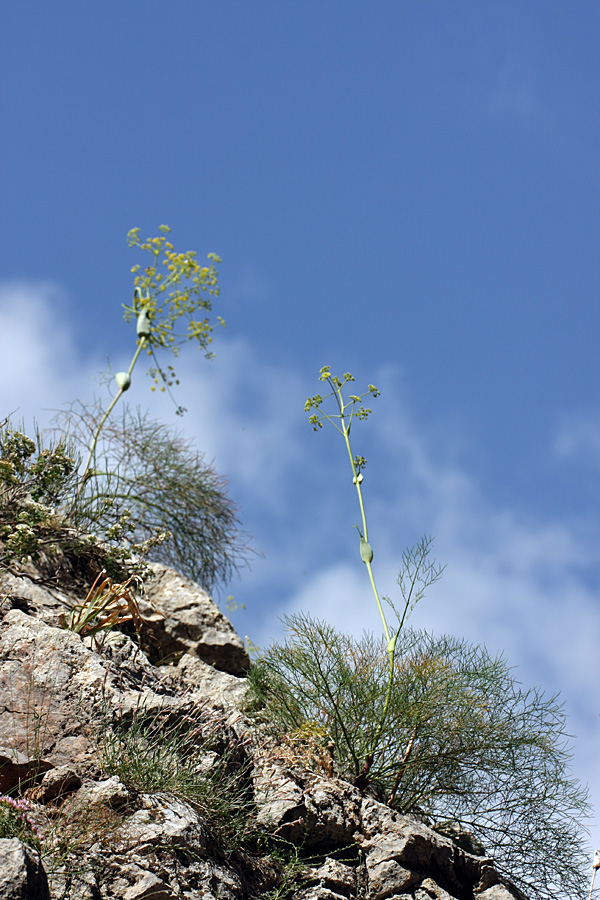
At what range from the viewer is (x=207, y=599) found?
5.41 metres

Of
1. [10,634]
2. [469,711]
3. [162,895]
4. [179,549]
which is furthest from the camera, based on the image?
[179,549]

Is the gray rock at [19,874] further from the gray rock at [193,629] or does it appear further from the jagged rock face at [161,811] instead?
the gray rock at [193,629]

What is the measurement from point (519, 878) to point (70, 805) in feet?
8.34

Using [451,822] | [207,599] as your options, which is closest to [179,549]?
[207,599]

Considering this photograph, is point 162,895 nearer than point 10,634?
Yes

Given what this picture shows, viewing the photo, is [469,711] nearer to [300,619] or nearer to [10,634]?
[300,619]

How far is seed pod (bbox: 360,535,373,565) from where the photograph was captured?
14.9 feet

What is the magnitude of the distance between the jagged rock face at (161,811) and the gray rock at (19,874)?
14 mm

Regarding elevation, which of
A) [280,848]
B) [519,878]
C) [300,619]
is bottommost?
[280,848]

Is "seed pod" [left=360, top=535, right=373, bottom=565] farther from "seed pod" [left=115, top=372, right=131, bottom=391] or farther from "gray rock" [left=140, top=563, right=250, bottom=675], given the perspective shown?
"seed pod" [left=115, top=372, right=131, bottom=391]

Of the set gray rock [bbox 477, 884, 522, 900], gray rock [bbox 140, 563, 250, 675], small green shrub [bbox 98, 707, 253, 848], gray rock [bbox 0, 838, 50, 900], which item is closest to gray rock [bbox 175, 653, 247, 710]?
gray rock [bbox 140, 563, 250, 675]

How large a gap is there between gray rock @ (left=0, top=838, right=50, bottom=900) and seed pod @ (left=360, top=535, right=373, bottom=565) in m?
2.46

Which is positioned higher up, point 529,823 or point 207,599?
point 207,599

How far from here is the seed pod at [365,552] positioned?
454 centimetres
